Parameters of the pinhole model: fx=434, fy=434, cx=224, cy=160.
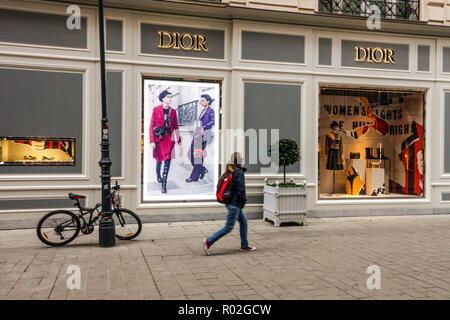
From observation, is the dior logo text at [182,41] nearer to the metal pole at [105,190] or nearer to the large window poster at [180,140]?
the large window poster at [180,140]

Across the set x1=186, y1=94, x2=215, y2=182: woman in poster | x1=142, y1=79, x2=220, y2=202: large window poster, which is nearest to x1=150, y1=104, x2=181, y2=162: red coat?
x1=142, y1=79, x2=220, y2=202: large window poster

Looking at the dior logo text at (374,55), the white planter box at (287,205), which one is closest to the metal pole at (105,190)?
the white planter box at (287,205)

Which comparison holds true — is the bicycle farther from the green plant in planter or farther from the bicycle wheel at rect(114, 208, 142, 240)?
the green plant in planter

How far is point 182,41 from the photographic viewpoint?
10984 mm

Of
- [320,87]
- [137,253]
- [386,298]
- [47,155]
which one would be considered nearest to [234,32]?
[320,87]

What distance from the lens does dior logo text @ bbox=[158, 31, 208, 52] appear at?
10875 millimetres

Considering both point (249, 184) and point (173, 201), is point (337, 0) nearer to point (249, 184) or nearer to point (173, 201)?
point (249, 184)

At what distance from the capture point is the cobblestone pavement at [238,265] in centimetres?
557

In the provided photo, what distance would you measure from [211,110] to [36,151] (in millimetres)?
4432

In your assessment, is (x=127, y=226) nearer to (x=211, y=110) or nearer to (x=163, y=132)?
(x=163, y=132)

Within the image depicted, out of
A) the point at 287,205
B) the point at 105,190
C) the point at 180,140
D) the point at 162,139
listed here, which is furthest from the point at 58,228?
the point at 287,205

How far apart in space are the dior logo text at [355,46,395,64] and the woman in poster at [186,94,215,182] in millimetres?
4389

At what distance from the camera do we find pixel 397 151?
44.3 ft

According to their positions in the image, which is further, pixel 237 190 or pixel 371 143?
pixel 371 143
